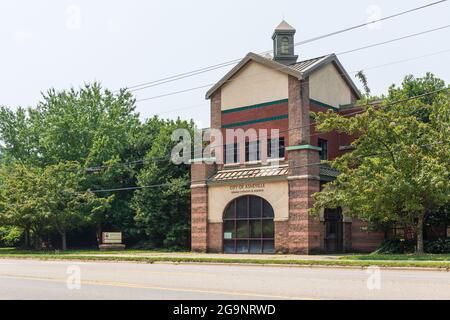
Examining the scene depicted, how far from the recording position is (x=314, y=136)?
3662 cm

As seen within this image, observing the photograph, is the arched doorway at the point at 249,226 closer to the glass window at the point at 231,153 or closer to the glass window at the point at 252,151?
the glass window at the point at 252,151

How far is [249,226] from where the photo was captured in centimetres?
3688

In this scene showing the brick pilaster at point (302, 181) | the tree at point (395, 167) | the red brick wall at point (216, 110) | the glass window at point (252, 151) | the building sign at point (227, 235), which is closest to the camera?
the tree at point (395, 167)

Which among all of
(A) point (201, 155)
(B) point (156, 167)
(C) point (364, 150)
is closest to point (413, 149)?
(C) point (364, 150)

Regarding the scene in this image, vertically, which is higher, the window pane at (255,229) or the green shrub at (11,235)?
the window pane at (255,229)

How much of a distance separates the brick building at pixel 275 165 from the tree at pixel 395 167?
4219 mm

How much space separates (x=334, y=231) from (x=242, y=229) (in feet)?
18.1

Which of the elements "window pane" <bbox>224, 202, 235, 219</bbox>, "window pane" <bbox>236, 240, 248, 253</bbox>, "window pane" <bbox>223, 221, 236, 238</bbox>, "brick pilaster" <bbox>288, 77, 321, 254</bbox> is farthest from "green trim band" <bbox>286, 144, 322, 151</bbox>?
"window pane" <bbox>236, 240, 248, 253</bbox>

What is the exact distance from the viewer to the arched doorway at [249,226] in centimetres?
3600

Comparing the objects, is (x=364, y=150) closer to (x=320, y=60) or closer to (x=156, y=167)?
(x=320, y=60)

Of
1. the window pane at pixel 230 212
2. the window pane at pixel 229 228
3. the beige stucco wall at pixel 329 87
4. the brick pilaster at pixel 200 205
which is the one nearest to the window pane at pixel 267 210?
the window pane at pixel 230 212

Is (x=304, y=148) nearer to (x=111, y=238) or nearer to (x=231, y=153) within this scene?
(x=231, y=153)

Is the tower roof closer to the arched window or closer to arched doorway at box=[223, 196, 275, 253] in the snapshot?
the arched window

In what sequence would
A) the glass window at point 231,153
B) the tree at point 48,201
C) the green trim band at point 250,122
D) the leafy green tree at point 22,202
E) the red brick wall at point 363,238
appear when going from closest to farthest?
1. the red brick wall at point 363,238
2. the green trim band at point 250,122
3. the glass window at point 231,153
4. the leafy green tree at point 22,202
5. the tree at point 48,201
